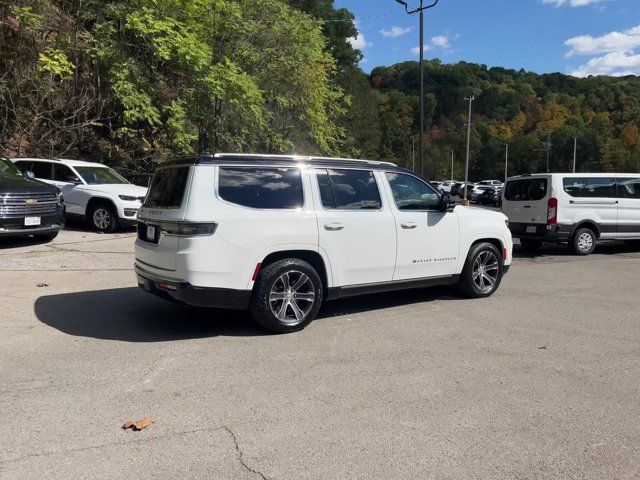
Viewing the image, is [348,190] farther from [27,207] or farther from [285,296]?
[27,207]

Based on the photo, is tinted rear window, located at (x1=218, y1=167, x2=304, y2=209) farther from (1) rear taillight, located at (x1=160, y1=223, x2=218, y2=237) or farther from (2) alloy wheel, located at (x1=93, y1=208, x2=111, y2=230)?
(2) alloy wheel, located at (x1=93, y1=208, x2=111, y2=230)

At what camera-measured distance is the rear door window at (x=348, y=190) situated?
582cm

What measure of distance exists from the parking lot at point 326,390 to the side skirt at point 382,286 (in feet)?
1.07

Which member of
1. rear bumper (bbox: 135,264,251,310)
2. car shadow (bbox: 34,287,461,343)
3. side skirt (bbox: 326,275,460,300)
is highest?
rear bumper (bbox: 135,264,251,310)

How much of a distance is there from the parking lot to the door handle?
1079 mm

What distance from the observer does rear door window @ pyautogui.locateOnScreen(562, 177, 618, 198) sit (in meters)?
11.8

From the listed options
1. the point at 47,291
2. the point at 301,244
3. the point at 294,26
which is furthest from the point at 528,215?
the point at 294,26

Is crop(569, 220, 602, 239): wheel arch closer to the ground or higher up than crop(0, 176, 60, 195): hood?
closer to the ground

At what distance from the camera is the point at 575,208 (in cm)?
1178

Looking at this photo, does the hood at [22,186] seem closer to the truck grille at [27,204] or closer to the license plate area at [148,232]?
the truck grille at [27,204]

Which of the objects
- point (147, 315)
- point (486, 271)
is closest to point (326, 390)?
point (147, 315)

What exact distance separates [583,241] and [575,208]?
821 mm

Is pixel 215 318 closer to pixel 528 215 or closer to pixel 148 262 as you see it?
pixel 148 262

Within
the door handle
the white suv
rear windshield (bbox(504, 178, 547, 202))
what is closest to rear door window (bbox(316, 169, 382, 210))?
the white suv
